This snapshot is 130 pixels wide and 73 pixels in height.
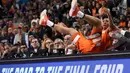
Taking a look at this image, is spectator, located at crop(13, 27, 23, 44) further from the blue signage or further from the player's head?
the player's head

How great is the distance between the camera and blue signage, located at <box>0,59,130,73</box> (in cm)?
556

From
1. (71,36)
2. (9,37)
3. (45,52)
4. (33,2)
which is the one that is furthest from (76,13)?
(33,2)

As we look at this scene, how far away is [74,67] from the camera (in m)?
6.14

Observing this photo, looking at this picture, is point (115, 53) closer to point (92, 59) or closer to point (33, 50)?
point (92, 59)

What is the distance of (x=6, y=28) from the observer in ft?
42.8

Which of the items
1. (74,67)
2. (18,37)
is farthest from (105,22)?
(18,37)

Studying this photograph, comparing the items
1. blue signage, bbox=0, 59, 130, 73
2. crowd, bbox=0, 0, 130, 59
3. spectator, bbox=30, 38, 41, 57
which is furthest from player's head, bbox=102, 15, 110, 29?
spectator, bbox=30, 38, 41, 57

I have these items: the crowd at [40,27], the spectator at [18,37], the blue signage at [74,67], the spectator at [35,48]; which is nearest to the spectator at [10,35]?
the crowd at [40,27]

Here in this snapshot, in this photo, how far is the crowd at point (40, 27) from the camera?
8.52 metres

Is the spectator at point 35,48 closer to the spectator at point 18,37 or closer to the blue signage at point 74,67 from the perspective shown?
the blue signage at point 74,67

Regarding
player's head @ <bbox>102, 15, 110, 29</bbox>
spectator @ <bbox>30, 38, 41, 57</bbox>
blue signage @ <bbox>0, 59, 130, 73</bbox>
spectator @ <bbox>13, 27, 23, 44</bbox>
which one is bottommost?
blue signage @ <bbox>0, 59, 130, 73</bbox>

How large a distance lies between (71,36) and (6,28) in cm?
549

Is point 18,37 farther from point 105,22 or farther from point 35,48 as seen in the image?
point 105,22

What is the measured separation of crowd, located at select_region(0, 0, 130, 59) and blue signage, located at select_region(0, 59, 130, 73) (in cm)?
80
